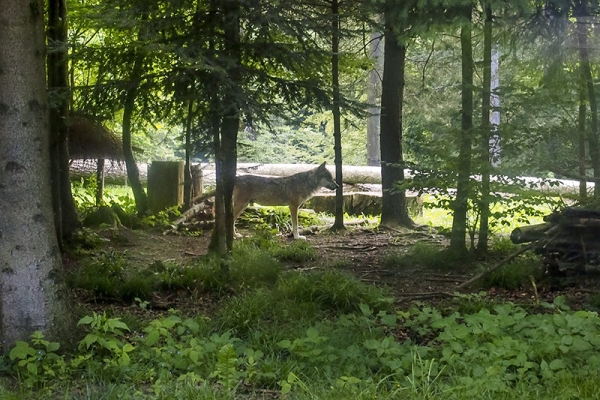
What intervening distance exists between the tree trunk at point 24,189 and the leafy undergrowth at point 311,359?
27 centimetres

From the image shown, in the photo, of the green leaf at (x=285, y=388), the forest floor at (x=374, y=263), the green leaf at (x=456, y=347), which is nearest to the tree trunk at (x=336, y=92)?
the forest floor at (x=374, y=263)

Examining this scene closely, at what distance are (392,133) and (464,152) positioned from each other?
141 inches

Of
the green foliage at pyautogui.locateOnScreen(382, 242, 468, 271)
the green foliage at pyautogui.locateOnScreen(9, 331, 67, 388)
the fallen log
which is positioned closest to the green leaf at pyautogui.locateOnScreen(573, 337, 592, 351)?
the green foliage at pyautogui.locateOnScreen(9, 331, 67, 388)

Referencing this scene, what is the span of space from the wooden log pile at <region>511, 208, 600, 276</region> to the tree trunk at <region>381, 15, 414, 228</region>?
4.11 metres

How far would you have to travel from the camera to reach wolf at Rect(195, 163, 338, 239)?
12.0m

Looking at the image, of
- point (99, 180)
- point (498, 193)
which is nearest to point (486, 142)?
point (498, 193)

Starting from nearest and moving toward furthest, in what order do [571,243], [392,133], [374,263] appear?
[571,243], [374,263], [392,133]

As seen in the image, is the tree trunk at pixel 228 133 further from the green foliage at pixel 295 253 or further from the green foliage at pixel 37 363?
the green foliage at pixel 37 363

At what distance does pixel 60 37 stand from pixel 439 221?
7.18m

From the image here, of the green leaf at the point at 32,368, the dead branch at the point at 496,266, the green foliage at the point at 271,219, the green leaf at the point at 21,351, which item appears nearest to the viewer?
the green leaf at the point at 32,368

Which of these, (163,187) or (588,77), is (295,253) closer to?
(163,187)

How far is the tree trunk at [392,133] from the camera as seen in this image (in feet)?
38.9

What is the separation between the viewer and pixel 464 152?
8.52 meters

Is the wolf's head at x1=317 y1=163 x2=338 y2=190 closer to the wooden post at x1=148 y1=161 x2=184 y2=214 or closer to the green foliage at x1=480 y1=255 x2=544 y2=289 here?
the wooden post at x1=148 y1=161 x2=184 y2=214
